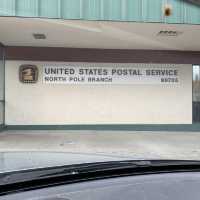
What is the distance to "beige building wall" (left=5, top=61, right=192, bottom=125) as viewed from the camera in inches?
722

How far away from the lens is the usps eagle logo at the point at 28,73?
1830 centimetres

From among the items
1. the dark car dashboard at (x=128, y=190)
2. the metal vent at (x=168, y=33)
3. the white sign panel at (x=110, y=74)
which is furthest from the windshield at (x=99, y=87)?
the dark car dashboard at (x=128, y=190)

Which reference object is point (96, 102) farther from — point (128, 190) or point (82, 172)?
point (128, 190)

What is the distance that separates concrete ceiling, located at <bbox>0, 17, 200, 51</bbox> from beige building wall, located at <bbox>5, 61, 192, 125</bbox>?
5.03ft

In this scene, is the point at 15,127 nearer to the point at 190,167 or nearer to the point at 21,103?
the point at 21,103

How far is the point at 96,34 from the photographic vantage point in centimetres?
1557

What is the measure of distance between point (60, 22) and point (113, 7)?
1.54 metres

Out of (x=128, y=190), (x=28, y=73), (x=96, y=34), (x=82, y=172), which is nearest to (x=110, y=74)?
(x=28, y=73)

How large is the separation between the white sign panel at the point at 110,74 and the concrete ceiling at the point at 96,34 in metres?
0.92

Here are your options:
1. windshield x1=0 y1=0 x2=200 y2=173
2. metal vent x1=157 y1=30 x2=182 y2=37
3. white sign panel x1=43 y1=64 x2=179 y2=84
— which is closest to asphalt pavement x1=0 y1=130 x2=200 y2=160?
windshield x1=0 y1=0 x2=200 y2=173

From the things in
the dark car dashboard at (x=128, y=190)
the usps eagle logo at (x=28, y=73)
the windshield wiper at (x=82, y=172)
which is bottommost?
the dark car dashboard at (x=128, y=190)

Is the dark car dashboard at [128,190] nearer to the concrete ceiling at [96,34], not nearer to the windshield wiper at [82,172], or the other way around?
the windshield wiper at [82,172]

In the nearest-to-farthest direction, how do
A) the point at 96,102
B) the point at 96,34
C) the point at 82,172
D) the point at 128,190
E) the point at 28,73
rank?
1. the point at 128,190
2. the point at 82,172
3. the point at 96,34
4. the point at 28,73
5. the point at 96,102

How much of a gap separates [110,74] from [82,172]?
16523 millimetres
